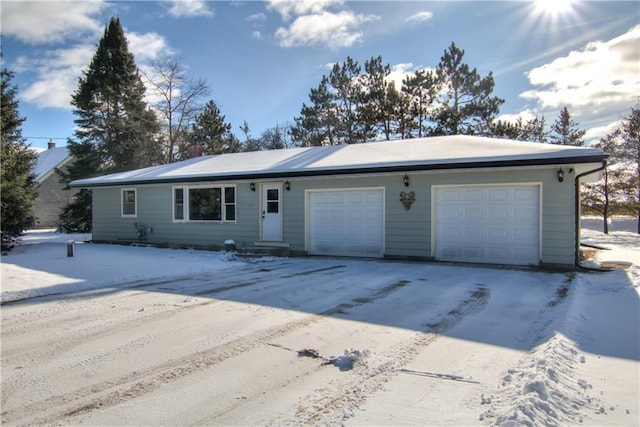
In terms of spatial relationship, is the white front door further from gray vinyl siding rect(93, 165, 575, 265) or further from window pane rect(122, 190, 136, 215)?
window pane rect(122, 190, 136, 215)

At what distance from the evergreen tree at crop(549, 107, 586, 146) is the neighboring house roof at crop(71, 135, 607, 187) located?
20657 mm

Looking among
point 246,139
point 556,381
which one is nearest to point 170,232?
point 556,381

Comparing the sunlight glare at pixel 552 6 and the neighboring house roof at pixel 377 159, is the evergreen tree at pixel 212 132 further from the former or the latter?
the sunlight glare at pixel 552 6

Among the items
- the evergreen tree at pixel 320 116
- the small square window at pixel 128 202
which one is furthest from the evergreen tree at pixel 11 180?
the evergreen tree at pixel 320 116

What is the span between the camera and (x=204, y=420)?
8.50 ft

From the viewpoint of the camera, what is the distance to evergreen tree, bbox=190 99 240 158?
31.5 m

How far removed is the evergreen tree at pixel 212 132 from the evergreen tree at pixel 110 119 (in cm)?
451

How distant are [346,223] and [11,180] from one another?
34.3 feet

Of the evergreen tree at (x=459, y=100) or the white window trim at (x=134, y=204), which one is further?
the evergreen tree at (x=459, y=100)

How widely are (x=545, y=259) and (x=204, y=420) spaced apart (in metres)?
8.50

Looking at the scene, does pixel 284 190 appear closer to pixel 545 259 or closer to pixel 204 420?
pixel 545 259

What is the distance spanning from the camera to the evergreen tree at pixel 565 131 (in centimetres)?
2850

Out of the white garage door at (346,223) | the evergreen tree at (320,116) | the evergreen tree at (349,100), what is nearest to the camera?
the white garage door at (346,223)

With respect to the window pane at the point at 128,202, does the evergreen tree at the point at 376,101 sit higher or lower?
higher
